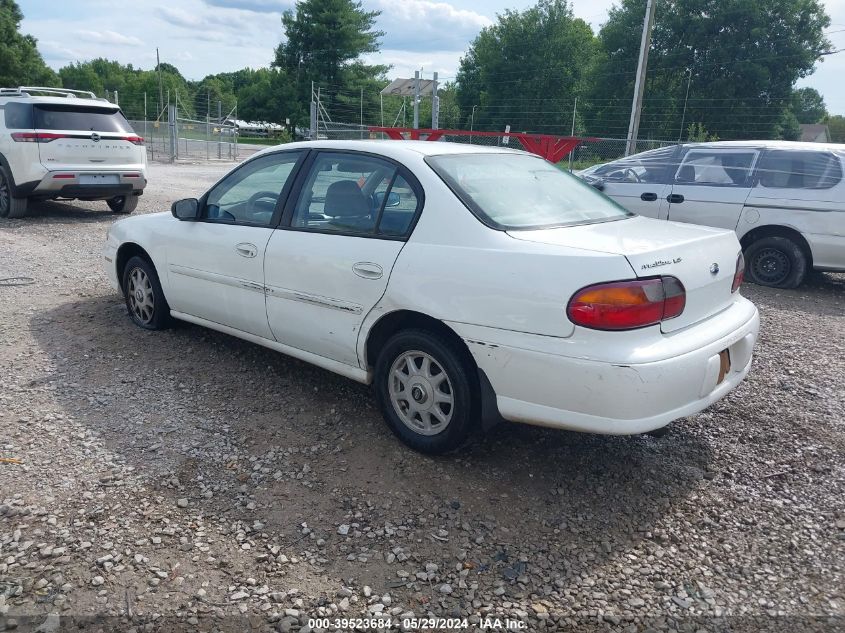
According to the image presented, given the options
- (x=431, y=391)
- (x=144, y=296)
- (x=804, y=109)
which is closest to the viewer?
(x=431, y=391)

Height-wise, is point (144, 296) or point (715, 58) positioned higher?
point (715, 58)

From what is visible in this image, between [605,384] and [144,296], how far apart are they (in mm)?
3919

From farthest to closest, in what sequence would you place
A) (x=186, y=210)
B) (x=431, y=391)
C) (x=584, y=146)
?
(x=584, y=146) → (x=186, y=210) → (x=431, y=391)

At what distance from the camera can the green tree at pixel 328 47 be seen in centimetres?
4800

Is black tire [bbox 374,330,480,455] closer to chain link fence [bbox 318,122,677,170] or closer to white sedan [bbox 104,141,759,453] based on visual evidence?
white sedan [bbox 104,141,759,453]

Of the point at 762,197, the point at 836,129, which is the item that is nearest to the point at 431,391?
the point at 762,197

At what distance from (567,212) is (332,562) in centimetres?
220

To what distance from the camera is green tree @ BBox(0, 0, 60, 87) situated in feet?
151

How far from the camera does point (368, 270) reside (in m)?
3.69

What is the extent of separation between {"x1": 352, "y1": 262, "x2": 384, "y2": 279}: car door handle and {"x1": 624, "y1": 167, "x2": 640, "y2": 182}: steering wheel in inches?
248

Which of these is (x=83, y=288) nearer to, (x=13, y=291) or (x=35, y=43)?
(x=13, y=291)

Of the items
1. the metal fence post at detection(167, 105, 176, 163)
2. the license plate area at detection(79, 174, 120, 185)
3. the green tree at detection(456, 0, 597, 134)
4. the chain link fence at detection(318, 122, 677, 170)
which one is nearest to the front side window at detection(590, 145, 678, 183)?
the chain link fence at detection(318, 122, 677, 170)

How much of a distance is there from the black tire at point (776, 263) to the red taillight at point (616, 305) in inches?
227

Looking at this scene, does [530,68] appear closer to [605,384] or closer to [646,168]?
[646,168]
